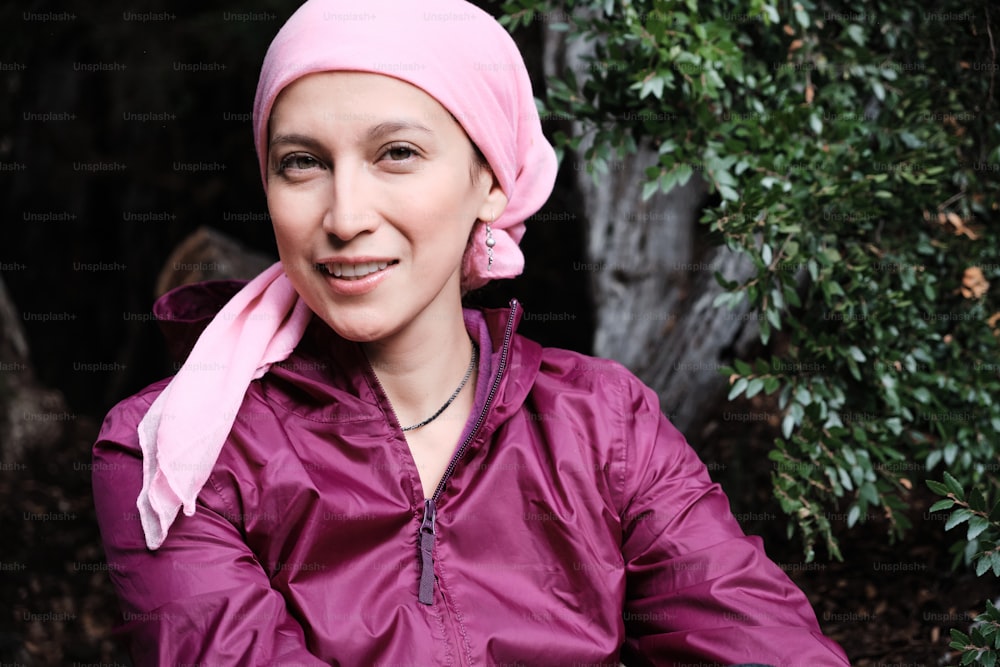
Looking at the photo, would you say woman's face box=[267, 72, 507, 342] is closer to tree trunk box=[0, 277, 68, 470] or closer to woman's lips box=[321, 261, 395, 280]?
woman's lips box=[321, 261, 395, 280]

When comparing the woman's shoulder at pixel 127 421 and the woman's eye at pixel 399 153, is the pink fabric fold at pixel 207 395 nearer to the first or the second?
the woman's shoulder at pixel 127 421

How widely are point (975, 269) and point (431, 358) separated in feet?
6.10

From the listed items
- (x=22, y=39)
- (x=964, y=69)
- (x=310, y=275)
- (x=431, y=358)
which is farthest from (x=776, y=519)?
(x=22, y=39)

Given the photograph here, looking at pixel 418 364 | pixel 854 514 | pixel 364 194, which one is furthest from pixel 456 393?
pixel 854 514

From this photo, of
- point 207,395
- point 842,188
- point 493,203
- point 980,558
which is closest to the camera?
point 207,395

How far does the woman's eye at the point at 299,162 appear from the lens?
81.6 inches

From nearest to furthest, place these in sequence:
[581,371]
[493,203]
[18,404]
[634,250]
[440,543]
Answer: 1. [440,543]
2. [493,203]
3. [581,371]
4. [634,250]
5. [18,404]

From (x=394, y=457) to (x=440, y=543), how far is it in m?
0.20

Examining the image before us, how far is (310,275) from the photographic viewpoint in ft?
6.88

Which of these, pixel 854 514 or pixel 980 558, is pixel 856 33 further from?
pixel 980 558

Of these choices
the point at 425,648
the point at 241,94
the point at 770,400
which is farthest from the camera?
the point at 241,94

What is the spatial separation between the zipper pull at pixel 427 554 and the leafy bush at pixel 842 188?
3.60 ft

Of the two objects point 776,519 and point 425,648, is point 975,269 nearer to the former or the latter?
point 776,519

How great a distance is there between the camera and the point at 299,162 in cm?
208
